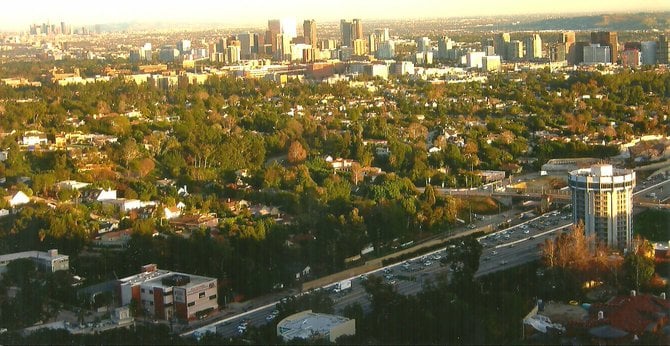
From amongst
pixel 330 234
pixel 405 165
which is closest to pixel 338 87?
pixel 405 165

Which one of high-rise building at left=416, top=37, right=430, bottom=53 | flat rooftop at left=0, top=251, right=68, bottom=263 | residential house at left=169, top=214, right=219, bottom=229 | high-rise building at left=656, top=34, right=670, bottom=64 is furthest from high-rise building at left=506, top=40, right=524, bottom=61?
flat rooftop at left=0, top=251, right=68, bottom=263

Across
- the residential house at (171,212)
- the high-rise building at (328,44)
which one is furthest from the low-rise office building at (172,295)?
the high-rise building at (328,44)

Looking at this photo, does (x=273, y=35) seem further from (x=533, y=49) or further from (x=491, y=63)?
(x=533, y=49)

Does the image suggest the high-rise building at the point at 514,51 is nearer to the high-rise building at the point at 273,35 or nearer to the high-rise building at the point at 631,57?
the high-rise building at the point at 631,57

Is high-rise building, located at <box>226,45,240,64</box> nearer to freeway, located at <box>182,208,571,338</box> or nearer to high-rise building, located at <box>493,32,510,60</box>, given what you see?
high-rise building, located at <box>493,32,510,60</box>

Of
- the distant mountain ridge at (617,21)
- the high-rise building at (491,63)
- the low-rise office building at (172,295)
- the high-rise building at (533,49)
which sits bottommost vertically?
the low-rise office building at (172,295)

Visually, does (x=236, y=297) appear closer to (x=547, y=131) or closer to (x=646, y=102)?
(x=547, y=131)

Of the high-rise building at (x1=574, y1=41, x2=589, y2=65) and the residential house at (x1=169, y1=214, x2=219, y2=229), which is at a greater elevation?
the high-rise building at (x1=574, y1=41, x2=589, y2=65)
